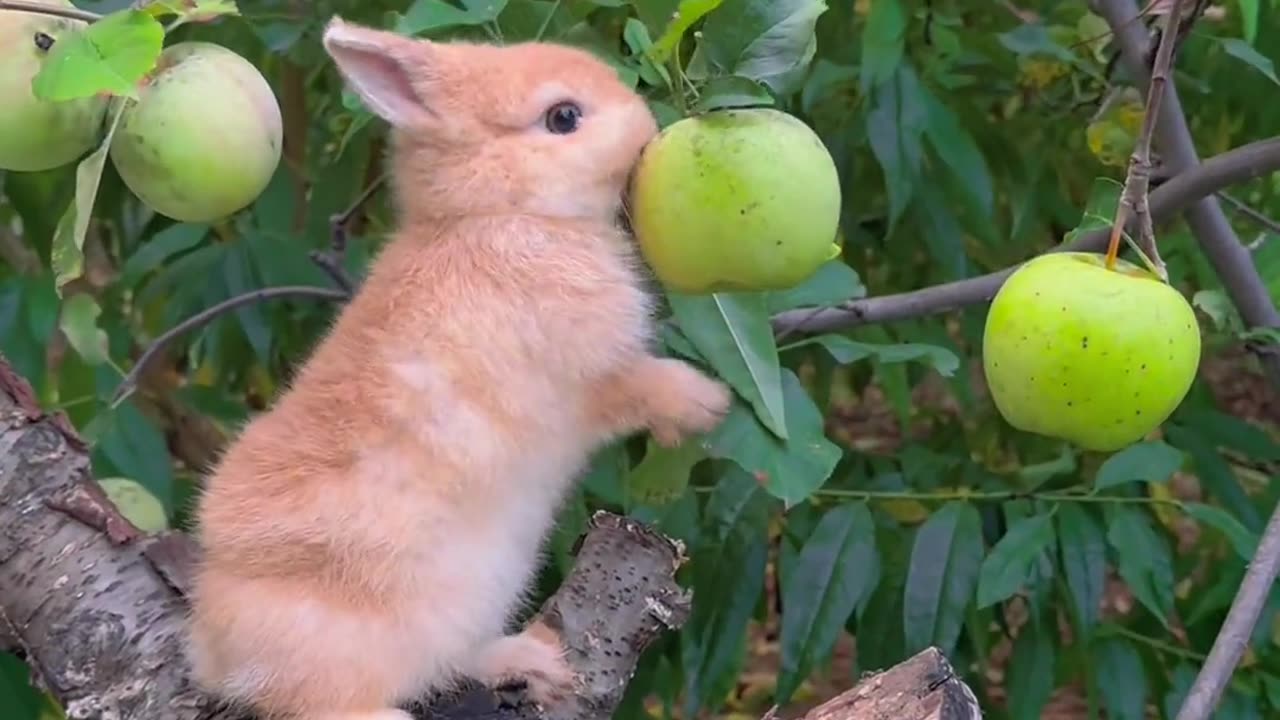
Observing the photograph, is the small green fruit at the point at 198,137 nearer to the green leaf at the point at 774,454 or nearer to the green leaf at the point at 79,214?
the green leaf at the point at 79,214

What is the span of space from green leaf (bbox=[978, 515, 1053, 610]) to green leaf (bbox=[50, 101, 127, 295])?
928mm

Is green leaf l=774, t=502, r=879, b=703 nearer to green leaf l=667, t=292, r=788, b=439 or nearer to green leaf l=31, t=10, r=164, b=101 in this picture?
green leaf l=667, t=292, r=788, b=439

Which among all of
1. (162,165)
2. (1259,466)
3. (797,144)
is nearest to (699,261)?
(797,144)

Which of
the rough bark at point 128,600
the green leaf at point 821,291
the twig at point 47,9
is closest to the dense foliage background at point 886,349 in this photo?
the green leaf at point 821,291

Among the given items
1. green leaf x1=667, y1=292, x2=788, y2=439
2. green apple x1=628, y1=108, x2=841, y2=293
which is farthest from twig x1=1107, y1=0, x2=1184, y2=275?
green leaf x1=667, y1=292, x2=788, y2=439

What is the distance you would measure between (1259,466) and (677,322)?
110 centimetres

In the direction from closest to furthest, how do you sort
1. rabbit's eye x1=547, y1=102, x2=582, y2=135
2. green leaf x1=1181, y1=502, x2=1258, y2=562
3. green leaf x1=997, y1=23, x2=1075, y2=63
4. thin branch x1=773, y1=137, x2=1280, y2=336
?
1. rabbit's eye x1=547, y1=102, x2=582, y2=135
2. thin branch x1=773, y1=137, x2=1280, y2=336
3. green leaf x1=1181, y1=502, x2=1258, y2=562
4. green leaf x1=997, y1=23, x2=1075, y2=63

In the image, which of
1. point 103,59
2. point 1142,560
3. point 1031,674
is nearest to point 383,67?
point 103,59

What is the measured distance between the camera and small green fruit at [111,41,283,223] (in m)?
1.08

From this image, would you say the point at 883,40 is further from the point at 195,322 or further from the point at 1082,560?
the point at 195,322

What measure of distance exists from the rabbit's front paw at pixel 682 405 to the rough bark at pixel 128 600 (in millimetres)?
100

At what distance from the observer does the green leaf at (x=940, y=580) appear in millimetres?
1655

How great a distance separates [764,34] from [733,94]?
6 cm

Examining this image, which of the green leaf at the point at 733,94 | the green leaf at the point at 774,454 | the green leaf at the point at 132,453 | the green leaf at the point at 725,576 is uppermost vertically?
the green leaf at the point at 733,94
